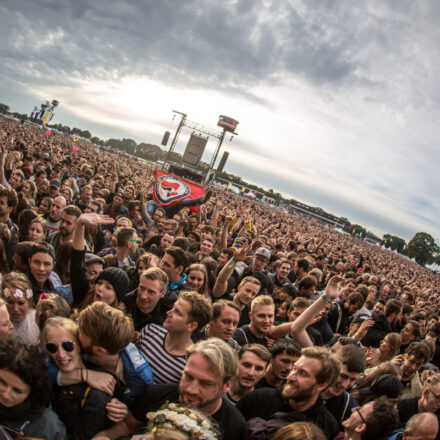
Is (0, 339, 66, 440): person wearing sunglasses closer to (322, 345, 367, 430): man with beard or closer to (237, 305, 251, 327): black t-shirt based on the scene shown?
(322, 345, 367, 430): man with beard

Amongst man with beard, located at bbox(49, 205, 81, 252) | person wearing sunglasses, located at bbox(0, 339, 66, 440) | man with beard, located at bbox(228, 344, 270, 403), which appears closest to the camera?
person wearing sunglasses, located at bbox(0, 339, 66, 440)

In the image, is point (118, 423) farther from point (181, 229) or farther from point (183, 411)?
point (181, 229)

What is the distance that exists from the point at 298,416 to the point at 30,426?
5.15 ft

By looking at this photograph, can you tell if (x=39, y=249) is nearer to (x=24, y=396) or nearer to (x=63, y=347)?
(x=63, y=347)

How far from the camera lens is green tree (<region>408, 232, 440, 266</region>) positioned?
2756 inches

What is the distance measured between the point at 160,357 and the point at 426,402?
2.74m

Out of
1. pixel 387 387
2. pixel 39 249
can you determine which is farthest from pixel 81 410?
pixel 387 387

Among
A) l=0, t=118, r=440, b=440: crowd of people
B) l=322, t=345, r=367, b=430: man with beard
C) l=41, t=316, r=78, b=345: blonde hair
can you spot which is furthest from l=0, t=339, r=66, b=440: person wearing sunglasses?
l=322, t=345, r=367, b=430: man with beard

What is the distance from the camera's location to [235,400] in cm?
252

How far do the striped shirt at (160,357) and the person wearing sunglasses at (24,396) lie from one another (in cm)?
67

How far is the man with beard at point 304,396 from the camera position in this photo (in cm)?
223

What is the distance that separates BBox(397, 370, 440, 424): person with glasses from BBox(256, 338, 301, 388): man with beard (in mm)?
1489

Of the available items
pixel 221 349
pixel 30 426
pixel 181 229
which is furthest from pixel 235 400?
pixel 181 229

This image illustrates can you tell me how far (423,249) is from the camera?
70.6 meters
